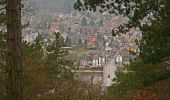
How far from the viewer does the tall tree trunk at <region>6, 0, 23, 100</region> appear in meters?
4.25

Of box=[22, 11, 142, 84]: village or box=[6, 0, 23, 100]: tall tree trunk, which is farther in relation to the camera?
box=[22, 11, 142, 84]: village

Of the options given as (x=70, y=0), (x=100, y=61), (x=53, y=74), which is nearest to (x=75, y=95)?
(x=53, y=74)

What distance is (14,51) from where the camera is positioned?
4.30 m

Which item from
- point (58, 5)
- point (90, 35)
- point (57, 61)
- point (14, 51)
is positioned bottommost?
point (57, 61)

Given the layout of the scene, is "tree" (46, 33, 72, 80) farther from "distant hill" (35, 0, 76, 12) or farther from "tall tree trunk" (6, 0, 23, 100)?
"distant hill" (35, 0, 76, 12)

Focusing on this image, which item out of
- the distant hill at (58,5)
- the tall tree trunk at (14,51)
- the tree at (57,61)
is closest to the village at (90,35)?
the distant hill at (58,5)

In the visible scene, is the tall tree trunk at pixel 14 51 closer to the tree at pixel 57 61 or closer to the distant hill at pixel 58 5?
the tree at pixel 57 61

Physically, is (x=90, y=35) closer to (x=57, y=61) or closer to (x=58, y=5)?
(x=58, y=5)

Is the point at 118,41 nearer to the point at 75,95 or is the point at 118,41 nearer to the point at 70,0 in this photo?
Result: the point at 70,0

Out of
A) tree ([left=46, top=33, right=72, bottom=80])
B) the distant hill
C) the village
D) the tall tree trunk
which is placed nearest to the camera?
the tall tree trunk

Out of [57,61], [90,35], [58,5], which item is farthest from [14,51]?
[58,5]

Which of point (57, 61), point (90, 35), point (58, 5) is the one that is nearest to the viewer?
point (57, 61)

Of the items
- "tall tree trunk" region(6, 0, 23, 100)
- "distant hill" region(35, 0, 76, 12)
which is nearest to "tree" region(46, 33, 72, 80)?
"tall tree trunk" region(6, 0, 23, 100)

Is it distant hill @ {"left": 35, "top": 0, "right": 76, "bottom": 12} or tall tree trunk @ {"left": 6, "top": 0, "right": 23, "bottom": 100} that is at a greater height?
distant hill @ {"left": 35, "top": 0, "right": 76, "bottom": 12}
